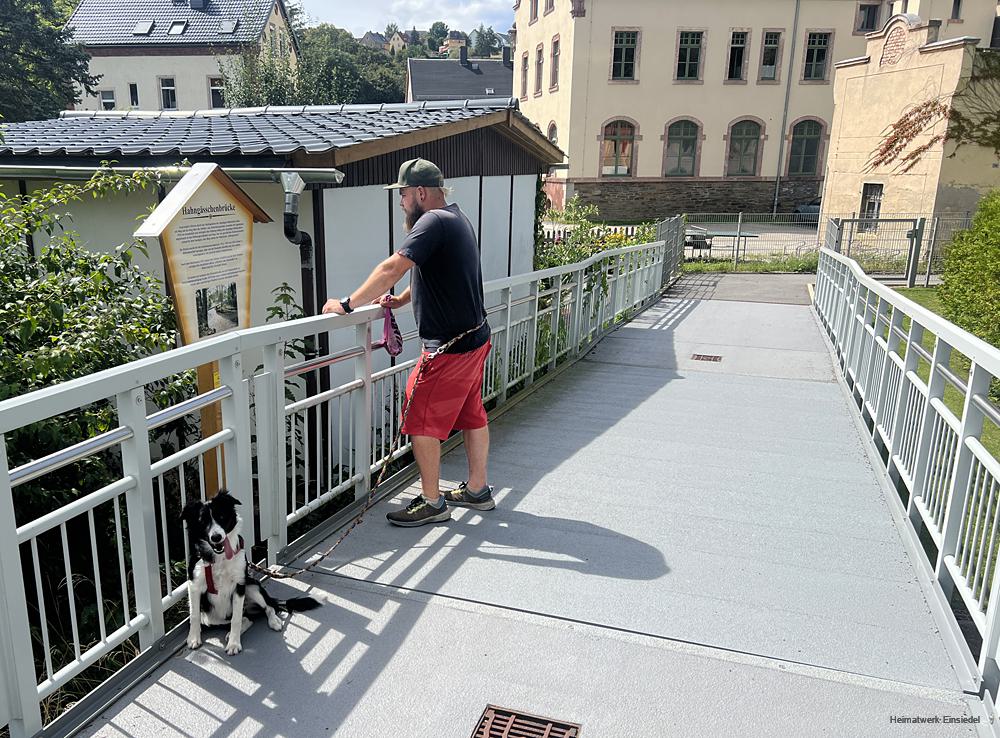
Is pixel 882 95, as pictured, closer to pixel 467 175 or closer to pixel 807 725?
pixel 467 175

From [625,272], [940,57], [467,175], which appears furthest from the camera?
[940,57]

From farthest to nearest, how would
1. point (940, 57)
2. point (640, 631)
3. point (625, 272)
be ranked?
point (940, 57) → point (625, 272) → point (640, 631)

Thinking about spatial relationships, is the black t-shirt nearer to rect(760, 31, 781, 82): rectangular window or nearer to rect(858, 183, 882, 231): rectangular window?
rect(858, 183, 882, 231): rectangular window

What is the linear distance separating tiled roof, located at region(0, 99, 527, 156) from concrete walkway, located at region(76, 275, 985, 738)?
315cm

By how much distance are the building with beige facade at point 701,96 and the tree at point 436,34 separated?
5191 inches

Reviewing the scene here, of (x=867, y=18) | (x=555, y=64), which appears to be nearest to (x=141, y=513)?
(x=555, y=64)

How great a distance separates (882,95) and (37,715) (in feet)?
79.8

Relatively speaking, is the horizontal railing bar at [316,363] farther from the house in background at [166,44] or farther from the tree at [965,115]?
the house in background at [166,44]

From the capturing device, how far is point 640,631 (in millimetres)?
3248

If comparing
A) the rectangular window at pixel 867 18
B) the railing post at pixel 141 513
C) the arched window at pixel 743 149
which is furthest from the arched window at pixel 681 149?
the railing post at pixel 141 513

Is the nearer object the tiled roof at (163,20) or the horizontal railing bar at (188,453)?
the horizontal railing bar at (188,453)

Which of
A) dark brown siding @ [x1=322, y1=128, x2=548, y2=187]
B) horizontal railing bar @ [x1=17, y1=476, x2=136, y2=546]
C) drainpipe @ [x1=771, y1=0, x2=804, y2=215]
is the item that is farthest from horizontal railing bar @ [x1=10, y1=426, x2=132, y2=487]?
drainpipe @ [x1=771, y1=0, x2=804, y2=215]

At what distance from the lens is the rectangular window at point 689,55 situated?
33.0 m

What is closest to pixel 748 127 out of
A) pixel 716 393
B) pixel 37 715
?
pixel 716 393
